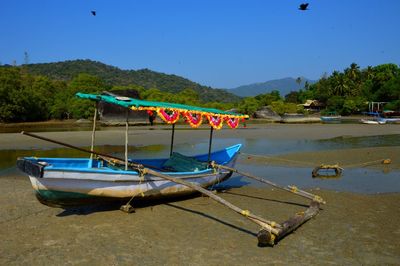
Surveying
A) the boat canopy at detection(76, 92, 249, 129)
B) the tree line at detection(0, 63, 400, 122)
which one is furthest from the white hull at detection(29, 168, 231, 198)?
the tree line at detection(0, 63, 400, 122)

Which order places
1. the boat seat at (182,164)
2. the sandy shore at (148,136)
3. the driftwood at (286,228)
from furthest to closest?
the sandy shore at (148,136), the boat seat at (182,164), the driftwood at (286,228)

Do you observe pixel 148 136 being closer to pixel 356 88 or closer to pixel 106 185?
pixel 106 185

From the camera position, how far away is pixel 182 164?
44.2 ft

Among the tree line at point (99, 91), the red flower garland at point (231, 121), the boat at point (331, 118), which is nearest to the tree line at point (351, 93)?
→ the tree line at point (99, 91)

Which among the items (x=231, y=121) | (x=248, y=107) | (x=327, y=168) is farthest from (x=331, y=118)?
(x=231, y=121)

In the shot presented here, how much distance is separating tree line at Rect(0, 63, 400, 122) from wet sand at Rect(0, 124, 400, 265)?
64639 mm

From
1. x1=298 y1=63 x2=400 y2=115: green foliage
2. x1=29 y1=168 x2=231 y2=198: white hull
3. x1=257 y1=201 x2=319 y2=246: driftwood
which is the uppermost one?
x1=298 y1=63 x2=400 y2=115: green foliage

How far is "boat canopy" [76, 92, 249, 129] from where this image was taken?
10398 mm

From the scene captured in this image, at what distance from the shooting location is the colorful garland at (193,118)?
477 inches

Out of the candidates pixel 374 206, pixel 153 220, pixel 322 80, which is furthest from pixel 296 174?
pixel 322 80

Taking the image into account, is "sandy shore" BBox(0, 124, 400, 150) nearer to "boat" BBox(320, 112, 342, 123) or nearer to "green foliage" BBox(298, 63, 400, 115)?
"boat" BBox(320, 112, 342, 123)

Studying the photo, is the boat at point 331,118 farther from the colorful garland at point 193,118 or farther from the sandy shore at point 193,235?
the sandy shore at point 193,235

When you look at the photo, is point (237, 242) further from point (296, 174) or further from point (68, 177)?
point (296, 174)

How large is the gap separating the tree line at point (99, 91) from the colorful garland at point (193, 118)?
63.8 m
